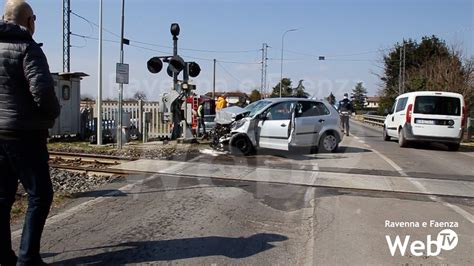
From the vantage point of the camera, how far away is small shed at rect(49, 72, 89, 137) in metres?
18.5

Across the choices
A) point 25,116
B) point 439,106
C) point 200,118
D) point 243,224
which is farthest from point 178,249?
point 200,118

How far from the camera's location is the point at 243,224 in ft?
18.4

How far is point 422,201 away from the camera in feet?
23.2

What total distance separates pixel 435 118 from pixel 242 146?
6.94m

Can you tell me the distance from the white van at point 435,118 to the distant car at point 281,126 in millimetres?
3780

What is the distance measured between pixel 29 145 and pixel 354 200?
191 inches

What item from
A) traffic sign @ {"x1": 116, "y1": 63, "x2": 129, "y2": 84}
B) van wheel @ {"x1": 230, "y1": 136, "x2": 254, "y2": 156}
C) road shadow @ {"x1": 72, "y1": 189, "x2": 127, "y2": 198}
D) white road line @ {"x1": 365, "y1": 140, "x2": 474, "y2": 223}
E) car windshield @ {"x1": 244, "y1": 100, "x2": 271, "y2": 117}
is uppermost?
traffic sign @ {"x1": 116, "y1": 63, "x2": 129, "y2": 84}

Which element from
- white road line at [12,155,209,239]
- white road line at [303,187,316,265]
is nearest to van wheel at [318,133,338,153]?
white road line at [303,187,316,265]

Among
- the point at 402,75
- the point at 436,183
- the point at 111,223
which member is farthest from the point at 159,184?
the point at 402,75

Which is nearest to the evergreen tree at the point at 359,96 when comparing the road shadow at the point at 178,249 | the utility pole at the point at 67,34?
the utility pole at the point at 67,34

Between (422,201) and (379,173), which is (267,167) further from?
(422,201)

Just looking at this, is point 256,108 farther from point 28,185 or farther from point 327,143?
point 28,185

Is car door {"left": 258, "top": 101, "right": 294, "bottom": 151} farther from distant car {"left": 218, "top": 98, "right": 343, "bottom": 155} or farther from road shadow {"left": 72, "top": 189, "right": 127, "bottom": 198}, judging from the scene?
road shadow {"left": 72, "top": 189, "right": 127, "bottom": 198}

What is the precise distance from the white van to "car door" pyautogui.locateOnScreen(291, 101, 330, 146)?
384cm
